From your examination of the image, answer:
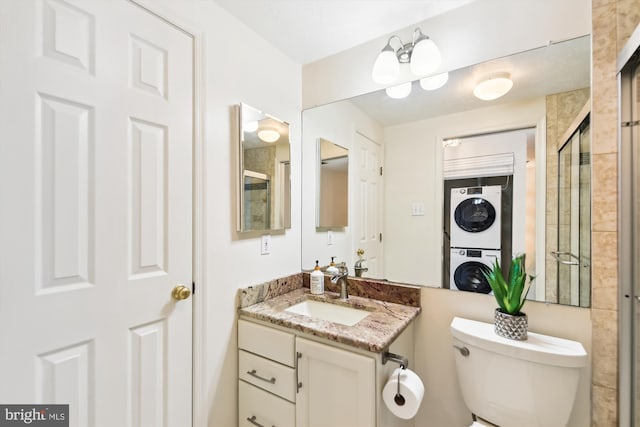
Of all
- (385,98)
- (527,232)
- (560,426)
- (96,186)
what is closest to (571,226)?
(527,232)

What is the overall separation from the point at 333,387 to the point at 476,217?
0.99 meters

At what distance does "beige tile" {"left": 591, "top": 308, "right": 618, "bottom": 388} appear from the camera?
1003 mm

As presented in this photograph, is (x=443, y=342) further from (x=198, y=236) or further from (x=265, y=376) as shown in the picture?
(x=198, y=236)

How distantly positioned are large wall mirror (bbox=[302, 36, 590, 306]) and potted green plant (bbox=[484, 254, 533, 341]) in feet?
0.21

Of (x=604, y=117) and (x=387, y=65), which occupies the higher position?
(x=387, y=65)

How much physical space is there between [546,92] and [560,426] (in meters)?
1.29

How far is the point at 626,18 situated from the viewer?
1.00m

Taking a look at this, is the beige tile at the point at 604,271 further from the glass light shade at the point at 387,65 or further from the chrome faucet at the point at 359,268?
the glass light shade at the point at 387,65

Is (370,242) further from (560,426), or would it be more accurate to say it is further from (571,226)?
(560,426)

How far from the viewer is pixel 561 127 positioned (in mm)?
1138

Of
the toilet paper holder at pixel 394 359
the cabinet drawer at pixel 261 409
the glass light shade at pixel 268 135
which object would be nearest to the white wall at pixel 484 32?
the glass light shade at pixel 268 135

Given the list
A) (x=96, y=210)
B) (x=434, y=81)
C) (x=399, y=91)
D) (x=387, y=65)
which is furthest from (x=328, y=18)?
(x=96, y=210)

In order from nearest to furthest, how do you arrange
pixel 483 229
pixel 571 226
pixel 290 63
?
pixel 571 226 < pixel 483 229 < pixel 290 63

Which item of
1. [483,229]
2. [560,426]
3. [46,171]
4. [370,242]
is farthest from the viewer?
[370,242]
